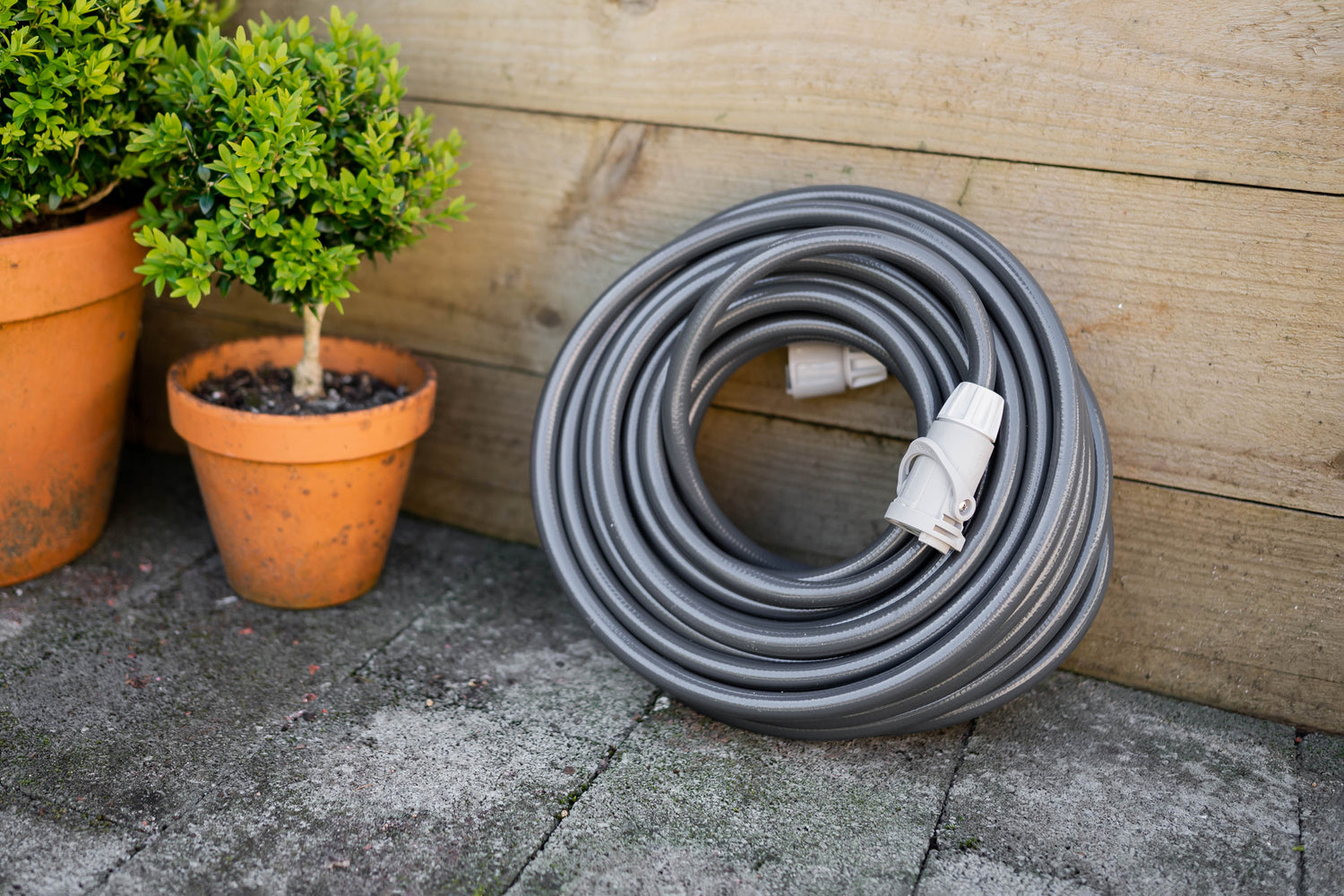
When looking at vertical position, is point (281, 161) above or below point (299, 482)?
above

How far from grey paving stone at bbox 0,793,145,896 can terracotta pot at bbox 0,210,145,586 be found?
62 cm

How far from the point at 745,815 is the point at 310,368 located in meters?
1.08

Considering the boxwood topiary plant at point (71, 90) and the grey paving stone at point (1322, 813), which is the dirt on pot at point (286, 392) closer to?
the boxwood topiary plant at point (71, 90)

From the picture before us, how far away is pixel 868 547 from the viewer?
1.51 meters

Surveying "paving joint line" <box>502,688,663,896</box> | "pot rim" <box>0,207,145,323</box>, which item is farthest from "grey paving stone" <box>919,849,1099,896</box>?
"pot rim" <box>0,207,145,323</box>

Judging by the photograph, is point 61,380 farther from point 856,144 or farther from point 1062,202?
point 1062,202

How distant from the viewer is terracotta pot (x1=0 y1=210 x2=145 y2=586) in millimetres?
1644

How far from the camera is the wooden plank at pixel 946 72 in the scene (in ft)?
4.82

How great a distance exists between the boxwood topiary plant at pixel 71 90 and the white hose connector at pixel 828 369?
44.5 inches

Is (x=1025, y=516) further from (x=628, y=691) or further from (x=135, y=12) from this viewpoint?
(x=135, y=12)

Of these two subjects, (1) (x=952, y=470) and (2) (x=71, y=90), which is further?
(2) (x=71, y=90)

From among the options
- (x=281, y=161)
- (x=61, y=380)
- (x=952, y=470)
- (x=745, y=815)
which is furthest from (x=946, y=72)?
(x=61, y=380)

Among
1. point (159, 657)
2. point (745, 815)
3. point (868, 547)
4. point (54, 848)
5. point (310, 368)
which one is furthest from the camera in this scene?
point (310, 368)

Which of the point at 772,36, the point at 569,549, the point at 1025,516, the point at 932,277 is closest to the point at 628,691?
the point at 569,549
